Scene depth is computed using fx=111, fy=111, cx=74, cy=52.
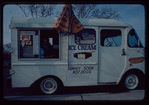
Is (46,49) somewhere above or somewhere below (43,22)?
below

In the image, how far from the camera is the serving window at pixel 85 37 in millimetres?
4016

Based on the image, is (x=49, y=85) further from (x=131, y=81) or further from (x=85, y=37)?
(x=131, y=81)

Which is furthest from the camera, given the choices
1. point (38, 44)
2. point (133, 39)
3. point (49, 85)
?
point (133, 39)

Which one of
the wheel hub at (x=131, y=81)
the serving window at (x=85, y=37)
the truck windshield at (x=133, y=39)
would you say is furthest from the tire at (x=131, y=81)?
the serving window at (x=85, y=37)

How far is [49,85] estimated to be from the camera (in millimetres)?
4008

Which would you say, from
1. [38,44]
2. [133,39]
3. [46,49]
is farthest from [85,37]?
[133,39]

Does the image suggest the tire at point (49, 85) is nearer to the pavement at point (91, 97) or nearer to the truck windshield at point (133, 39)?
the pavement at point (91, 97)

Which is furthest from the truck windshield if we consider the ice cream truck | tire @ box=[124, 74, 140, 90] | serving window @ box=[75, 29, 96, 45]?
serving window @ box=[75, 29, 96, 45]

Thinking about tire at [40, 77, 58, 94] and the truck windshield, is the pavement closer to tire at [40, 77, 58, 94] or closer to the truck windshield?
tire at [40, 77, 58, 94]

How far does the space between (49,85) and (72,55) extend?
1367 millimetres

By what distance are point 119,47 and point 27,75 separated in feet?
11.3

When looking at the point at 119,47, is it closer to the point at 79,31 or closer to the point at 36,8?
the point at 79,31

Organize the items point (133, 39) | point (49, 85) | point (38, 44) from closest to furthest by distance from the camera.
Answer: point (38, 44), point (49, 85), point (133, 39)

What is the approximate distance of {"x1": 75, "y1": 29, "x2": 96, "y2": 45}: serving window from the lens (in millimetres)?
4016
